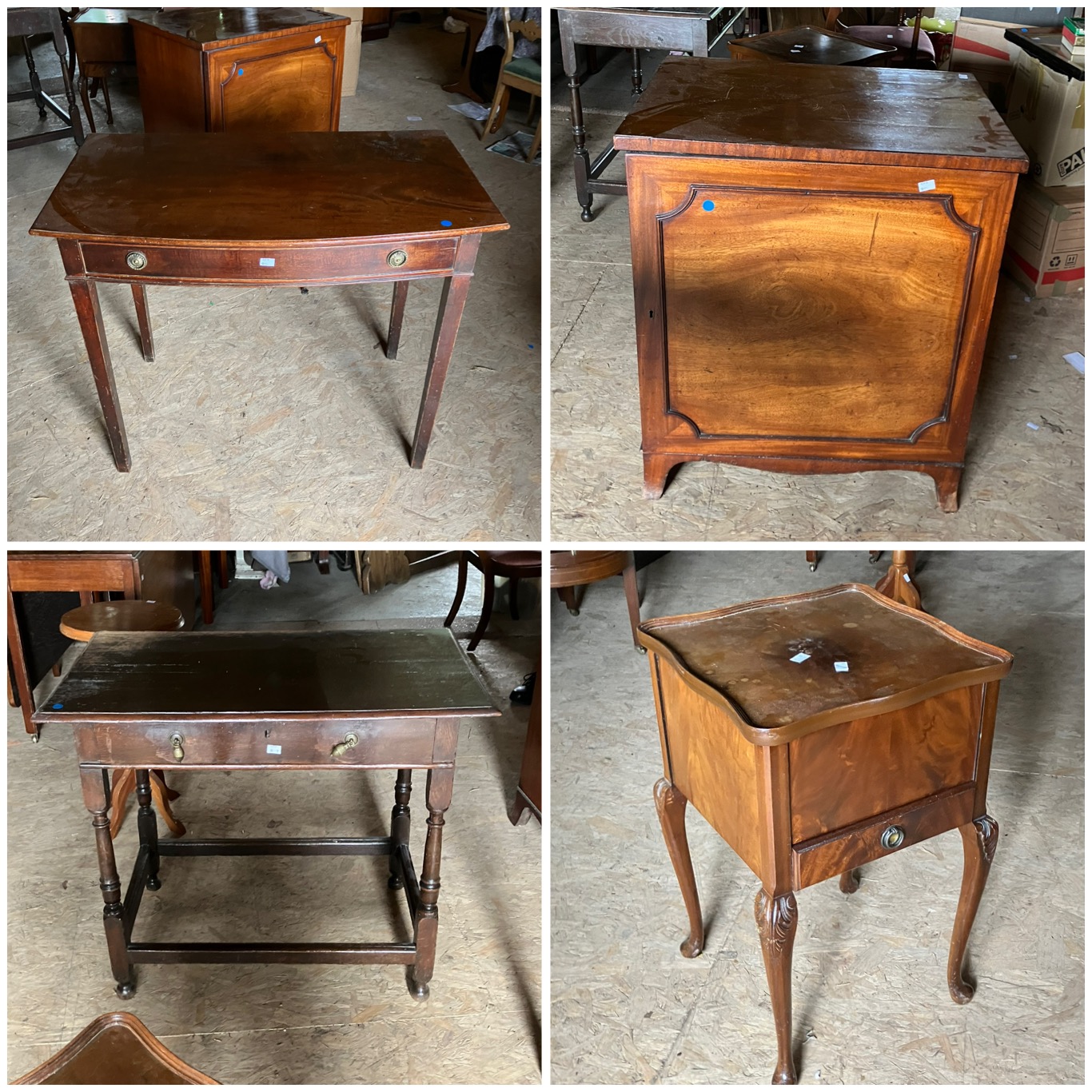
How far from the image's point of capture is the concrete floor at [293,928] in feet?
7.40

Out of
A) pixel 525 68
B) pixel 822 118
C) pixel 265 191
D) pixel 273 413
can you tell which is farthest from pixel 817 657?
pixel 525 68

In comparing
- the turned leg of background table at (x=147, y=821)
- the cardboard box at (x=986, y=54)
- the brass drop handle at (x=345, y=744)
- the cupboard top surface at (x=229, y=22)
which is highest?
the cupboard top surface at (x=229, y=22)

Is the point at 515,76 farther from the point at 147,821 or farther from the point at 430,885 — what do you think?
the point at 430,885

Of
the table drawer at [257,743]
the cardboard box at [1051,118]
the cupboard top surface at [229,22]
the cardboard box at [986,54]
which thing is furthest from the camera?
the cardboard box at [986,54]

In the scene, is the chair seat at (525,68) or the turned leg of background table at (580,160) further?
the chair seat at (525,68)

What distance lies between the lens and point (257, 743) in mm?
2045

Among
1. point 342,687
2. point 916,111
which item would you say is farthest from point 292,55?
point 342,687

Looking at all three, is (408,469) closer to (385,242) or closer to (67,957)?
(385,242)

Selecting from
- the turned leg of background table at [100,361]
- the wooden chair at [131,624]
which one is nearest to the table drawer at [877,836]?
the wooden chair at [131,624]

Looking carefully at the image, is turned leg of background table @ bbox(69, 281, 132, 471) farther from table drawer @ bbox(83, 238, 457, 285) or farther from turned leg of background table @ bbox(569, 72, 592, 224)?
turned leg of background table @ bbox(569, 72, 592, 224)

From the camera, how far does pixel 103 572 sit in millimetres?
3006

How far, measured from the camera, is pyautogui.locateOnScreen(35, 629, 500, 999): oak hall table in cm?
201

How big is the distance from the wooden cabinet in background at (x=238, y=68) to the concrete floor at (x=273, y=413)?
0.70 meters

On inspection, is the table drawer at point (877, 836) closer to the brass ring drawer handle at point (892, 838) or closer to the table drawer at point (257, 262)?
the brass ring drawer handle at point (892, 838)
